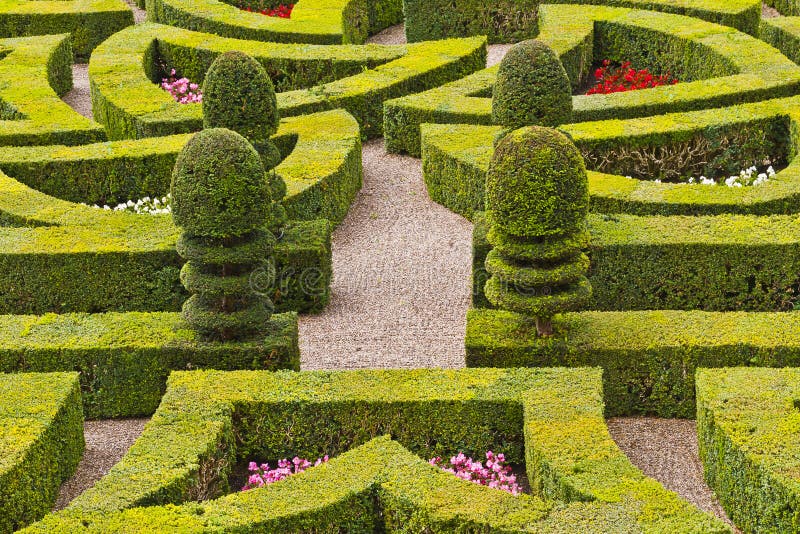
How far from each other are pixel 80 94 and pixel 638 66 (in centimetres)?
1233

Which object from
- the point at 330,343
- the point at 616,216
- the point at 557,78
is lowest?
the point at 330,343

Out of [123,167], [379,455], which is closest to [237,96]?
[123,167]

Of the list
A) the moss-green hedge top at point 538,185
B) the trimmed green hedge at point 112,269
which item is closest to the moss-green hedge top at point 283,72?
the trimmed green hedge at point 112,269

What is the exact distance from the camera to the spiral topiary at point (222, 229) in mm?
14305

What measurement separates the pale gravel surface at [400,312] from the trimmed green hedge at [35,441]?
1.23 feet

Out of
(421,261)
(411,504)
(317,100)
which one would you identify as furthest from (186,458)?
(317,100)

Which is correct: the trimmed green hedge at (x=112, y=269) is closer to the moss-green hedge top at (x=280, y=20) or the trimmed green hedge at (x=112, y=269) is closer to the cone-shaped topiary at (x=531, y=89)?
the cone-shaped topiary at (x=531, y=89)

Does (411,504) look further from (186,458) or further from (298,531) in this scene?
(186,458)

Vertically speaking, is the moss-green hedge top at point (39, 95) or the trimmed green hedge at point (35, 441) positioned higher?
the moss-green hedge top at point (39, 95)

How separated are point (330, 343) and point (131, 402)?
2.86 metres

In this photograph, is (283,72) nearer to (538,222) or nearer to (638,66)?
(638,66)

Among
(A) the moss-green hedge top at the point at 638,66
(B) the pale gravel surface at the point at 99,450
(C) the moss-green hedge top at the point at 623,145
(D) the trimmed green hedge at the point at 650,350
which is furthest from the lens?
(A) the moss-green hedge top at the point at 638,66

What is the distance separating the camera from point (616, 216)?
17.5 metres

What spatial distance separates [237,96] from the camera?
16906mm
